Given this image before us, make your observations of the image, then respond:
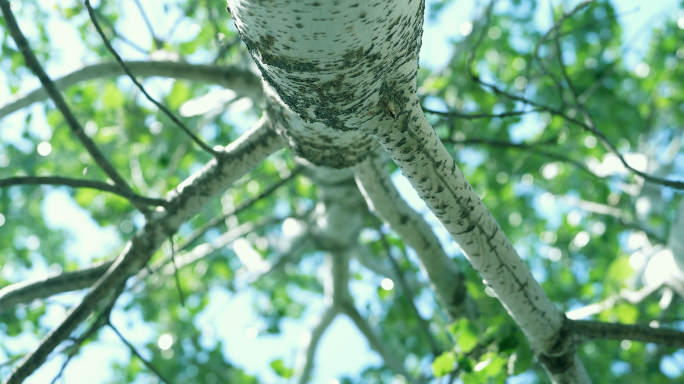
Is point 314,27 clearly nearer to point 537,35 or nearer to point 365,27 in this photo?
point 365,27

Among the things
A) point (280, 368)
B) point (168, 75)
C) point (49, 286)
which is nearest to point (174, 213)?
point (49, 286)

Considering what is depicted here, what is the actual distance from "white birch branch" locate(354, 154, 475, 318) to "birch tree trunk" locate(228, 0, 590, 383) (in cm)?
14

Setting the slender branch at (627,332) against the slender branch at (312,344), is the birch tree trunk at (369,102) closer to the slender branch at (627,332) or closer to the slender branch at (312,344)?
the slender branch at (627,332)

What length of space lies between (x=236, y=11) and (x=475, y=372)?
1.06 metres

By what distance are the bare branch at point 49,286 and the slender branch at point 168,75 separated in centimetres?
58

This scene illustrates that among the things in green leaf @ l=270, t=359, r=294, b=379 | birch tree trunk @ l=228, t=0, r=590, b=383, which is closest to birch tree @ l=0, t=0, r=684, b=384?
birch tree trunk @ l=228, t=0, r=590, b=383

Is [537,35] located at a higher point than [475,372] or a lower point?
higher

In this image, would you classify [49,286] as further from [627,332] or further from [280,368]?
→ [627,332]

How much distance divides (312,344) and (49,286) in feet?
5.78

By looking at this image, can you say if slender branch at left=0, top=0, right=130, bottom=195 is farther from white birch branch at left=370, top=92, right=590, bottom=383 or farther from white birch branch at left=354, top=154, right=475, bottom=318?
white birch branch at left=370, top=92, right=590, bottom=383

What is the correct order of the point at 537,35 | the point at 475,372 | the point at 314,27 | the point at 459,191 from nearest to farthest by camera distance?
the point at 314,27 → the point at 459,191 → the point at 475,372 → the point at 537,35

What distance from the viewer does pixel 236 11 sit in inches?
27.1

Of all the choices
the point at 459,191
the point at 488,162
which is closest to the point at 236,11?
the point at 459,191

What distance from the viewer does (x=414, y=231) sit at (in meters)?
1.46
